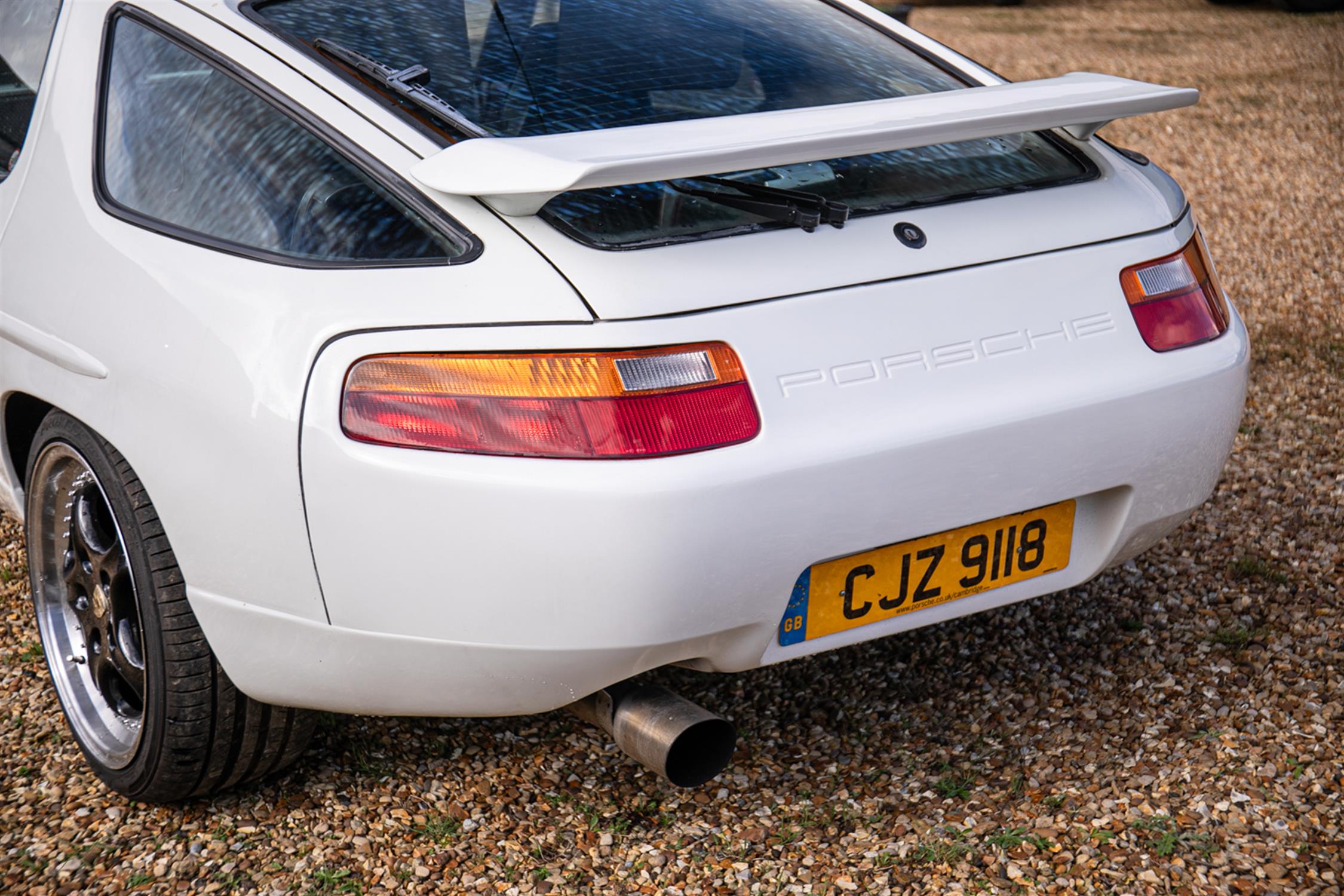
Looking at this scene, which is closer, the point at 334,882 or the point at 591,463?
the point at 591,463

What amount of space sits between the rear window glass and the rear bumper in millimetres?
250

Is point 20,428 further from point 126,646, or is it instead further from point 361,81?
point 361,81

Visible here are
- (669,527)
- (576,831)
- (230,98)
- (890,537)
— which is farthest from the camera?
(576,831)

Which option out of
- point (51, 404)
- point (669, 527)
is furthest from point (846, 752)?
point (51, 404)

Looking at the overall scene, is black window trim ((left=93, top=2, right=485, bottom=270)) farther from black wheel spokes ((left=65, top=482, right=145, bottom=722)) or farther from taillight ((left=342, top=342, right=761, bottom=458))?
black wheel spokes ((left=65, top=482, right=145, bottom=722))

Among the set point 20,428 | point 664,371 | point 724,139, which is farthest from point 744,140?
point 20,428

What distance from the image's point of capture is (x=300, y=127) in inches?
87.0

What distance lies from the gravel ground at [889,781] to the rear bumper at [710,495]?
455mm

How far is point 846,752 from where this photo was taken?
2.72 metres

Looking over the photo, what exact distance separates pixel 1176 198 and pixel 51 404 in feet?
7.10

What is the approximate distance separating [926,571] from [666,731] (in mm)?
503

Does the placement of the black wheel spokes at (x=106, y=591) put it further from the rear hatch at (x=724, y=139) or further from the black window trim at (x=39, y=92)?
the rear hatch at (x=724, y=139)

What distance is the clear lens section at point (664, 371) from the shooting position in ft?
6.21

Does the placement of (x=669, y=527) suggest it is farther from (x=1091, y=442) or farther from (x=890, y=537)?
(x=1091, y=442)
